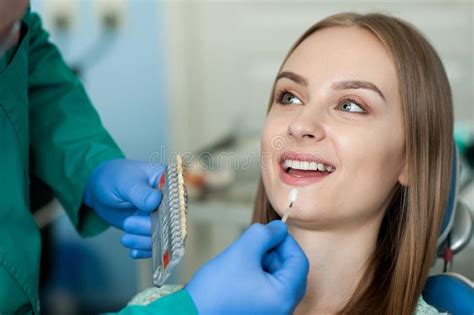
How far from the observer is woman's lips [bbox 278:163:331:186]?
1.32 meters

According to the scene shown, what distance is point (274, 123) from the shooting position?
1422 millimetres

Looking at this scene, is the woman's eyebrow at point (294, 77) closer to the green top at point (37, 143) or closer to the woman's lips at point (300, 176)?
the woman's lips at point (300, 176)

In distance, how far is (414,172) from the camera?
1389 millimetres

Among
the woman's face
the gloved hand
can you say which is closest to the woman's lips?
the woman's face

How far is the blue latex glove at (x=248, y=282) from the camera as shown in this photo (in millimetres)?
998

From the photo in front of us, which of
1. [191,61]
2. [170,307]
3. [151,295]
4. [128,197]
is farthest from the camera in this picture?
[191,61]

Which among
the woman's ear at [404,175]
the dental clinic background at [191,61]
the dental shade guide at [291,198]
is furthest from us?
→ the dental clinic background at [191,61]

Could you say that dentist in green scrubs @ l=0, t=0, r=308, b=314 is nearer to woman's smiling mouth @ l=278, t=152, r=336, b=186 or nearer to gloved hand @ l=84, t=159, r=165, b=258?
gloved hand @ l=84, t=159, r=165, b=258

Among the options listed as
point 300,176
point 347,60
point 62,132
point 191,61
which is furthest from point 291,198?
point 191,61

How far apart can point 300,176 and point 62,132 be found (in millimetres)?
534

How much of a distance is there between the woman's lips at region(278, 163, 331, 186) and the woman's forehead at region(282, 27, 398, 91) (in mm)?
174

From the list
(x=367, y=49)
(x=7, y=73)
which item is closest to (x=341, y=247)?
(x=367, y=49)

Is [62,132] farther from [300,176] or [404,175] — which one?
[404,175]

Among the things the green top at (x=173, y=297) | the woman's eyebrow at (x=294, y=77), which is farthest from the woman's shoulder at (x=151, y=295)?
the woman's eyebrow at (x=294, y=77)
